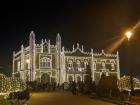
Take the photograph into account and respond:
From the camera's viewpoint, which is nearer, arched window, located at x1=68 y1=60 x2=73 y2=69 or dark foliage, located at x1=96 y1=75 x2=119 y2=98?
dark foliage, located at x1=96 y1=75 x2=119 y2=98

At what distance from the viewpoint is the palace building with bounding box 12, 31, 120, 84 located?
64688mm

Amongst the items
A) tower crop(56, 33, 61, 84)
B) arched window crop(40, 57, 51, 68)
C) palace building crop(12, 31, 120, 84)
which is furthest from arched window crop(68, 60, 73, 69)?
arched window crop(40, 57, 51, 68)

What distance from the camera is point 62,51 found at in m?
68.7

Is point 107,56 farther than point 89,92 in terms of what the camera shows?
Yes

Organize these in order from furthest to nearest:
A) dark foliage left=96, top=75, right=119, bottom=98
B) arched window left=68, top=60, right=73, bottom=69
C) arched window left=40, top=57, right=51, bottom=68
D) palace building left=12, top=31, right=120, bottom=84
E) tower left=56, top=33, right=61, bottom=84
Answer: arched window left=68, top=60, right=73, bottom=69, tower left=56, top=33, right=61, bottom=84, arched window left=40, top=57, right=51, bottom=68, palace building left=12, top=31, right=120, bottom=84, dark foliage left=96, top=75, right=119, bottom=98

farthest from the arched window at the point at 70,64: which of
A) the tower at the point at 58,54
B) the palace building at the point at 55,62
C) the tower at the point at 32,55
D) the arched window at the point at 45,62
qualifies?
the tower at the point at 32,55

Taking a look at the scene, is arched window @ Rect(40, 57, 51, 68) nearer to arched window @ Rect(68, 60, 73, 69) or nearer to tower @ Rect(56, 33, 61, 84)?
tower @ Rect(56, 33, 61, 84)

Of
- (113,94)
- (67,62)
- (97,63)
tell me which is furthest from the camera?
(97,63)

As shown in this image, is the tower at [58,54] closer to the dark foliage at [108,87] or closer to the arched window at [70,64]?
the arched window at [70,64]

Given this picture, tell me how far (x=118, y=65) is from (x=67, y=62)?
585 inches

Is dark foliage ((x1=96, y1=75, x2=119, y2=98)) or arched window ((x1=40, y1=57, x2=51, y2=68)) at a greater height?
arched window ((x1=40, y1=57, x2=51, y2=68))

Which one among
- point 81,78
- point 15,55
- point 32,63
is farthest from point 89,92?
point 15,55

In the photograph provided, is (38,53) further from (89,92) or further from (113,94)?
(113,94)

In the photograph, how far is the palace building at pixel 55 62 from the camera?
64688 mm
